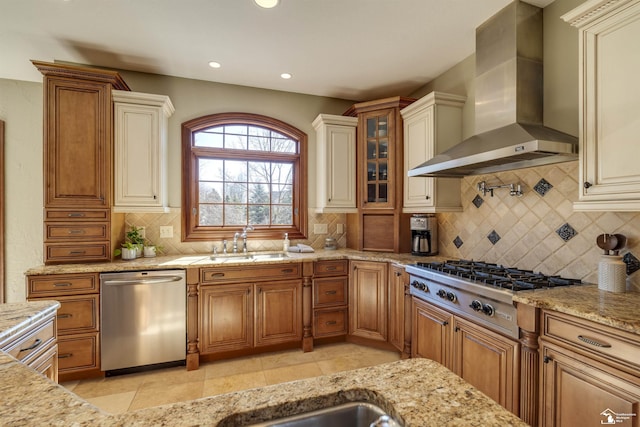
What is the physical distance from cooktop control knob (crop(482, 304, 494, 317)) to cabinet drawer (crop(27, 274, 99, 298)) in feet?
9.33

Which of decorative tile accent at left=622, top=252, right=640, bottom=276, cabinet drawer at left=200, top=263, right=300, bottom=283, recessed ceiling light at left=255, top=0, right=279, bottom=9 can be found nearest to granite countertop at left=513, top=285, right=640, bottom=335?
decorative tile accent at left=622, top=252, right=640, bottom=276

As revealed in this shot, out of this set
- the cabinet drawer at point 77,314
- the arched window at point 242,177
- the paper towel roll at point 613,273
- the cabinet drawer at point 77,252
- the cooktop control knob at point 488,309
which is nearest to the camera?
the paper towel roll at point 613,273

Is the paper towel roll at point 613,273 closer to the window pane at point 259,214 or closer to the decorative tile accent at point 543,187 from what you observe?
the decorative tile accent at point 543,187

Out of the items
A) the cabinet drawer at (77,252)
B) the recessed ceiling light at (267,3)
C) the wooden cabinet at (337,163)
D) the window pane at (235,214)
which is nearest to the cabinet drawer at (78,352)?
the cabinet drawer at (77,252)

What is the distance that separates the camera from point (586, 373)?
131cm

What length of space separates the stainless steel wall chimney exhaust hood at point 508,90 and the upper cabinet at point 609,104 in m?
0.29

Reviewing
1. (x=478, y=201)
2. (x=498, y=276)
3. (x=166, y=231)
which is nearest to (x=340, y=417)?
(x=498, y=276)

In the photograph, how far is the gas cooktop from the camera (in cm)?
177

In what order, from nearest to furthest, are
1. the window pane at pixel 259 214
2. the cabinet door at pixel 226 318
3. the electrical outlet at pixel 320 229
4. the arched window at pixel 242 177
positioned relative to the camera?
the cabinet door at pixel 226 318
the arched window at pixel 242 177
the window pane at pixel 259 214
the electrical outlet at pixel 320 229

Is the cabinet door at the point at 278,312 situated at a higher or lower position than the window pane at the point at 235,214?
lower

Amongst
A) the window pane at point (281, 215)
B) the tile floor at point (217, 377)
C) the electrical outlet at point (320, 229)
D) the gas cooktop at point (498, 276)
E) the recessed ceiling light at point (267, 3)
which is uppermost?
the recessed ceiling light at point (267, 3)

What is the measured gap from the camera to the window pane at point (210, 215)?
130 inches

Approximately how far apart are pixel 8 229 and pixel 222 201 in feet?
7.17

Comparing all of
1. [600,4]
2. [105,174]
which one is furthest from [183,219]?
[600,4]
